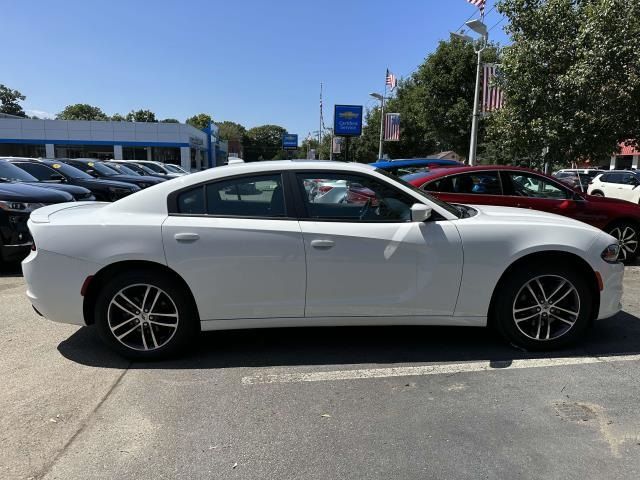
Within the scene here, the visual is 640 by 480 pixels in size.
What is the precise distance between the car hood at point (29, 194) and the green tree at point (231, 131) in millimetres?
116931

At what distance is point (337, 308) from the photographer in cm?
415

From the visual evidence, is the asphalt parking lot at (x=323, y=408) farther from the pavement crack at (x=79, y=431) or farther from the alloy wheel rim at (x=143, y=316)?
the alloy wheel rim at (x=143, y=316)

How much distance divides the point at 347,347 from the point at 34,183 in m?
7.32

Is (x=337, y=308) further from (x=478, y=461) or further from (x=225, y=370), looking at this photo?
(x=478, y=461)

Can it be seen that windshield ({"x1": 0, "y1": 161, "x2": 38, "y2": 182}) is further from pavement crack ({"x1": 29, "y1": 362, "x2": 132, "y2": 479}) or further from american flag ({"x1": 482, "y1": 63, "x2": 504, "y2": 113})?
american flag ({"x1": 482, "y1": 63, "x2": 504, "y2": 113})

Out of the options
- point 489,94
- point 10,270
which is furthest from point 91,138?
point 10,270

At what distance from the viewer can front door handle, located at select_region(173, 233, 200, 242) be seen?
13.1 feet

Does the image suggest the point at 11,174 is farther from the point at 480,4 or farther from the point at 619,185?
the point at 619,185

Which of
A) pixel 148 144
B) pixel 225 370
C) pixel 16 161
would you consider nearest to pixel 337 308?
pixel 225 370

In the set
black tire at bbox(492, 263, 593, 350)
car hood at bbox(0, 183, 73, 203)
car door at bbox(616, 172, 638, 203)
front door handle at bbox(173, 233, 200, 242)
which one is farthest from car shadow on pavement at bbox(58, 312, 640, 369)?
car door at bbox(616, 172, 638, 203)

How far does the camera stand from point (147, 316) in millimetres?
4125

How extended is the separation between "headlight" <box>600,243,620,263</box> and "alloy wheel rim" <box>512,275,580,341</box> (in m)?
0.36

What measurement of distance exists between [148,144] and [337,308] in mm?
47991

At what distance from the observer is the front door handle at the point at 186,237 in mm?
4000
